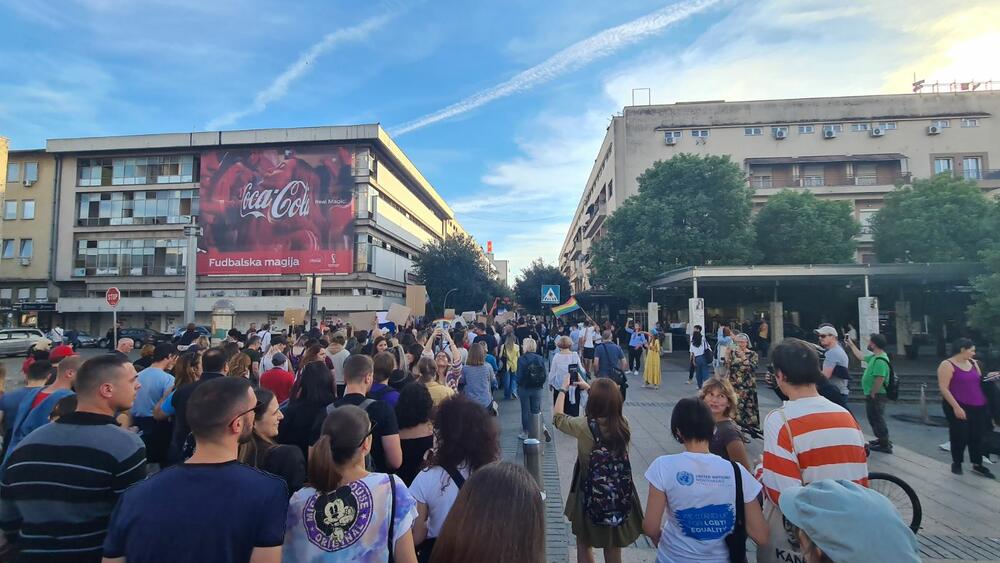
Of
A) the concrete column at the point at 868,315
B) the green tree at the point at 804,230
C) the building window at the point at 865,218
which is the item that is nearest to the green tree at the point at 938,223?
the green tree at the point at 804,230

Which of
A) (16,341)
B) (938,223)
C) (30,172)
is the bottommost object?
(16,341)

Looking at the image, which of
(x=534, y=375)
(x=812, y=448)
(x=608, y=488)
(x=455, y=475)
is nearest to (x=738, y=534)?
(x=812, y=448)

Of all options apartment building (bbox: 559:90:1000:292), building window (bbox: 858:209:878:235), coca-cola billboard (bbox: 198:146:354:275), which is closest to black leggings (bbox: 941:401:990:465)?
apartment building (bbox: 559:90:1000:292)

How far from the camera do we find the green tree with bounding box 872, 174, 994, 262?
75.2ft

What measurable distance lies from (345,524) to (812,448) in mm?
2464

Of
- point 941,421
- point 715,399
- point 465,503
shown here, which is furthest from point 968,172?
point 465,503

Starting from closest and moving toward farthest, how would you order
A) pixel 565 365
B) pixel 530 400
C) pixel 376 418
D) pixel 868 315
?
pixel 376 418
pixel 565 365
pixel 530 400
pixel 868 315

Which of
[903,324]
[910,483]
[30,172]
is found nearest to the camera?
[910,483]

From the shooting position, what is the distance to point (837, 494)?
1.35 metres

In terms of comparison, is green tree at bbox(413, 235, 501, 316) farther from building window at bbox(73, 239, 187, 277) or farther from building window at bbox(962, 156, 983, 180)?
building window at bbox(962, 156, 983, 180)

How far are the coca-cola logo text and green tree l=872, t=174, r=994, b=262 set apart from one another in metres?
40.2

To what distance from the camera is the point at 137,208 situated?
139ft

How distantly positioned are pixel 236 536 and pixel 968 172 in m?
55.5

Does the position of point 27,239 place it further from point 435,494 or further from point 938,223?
point 938,223
